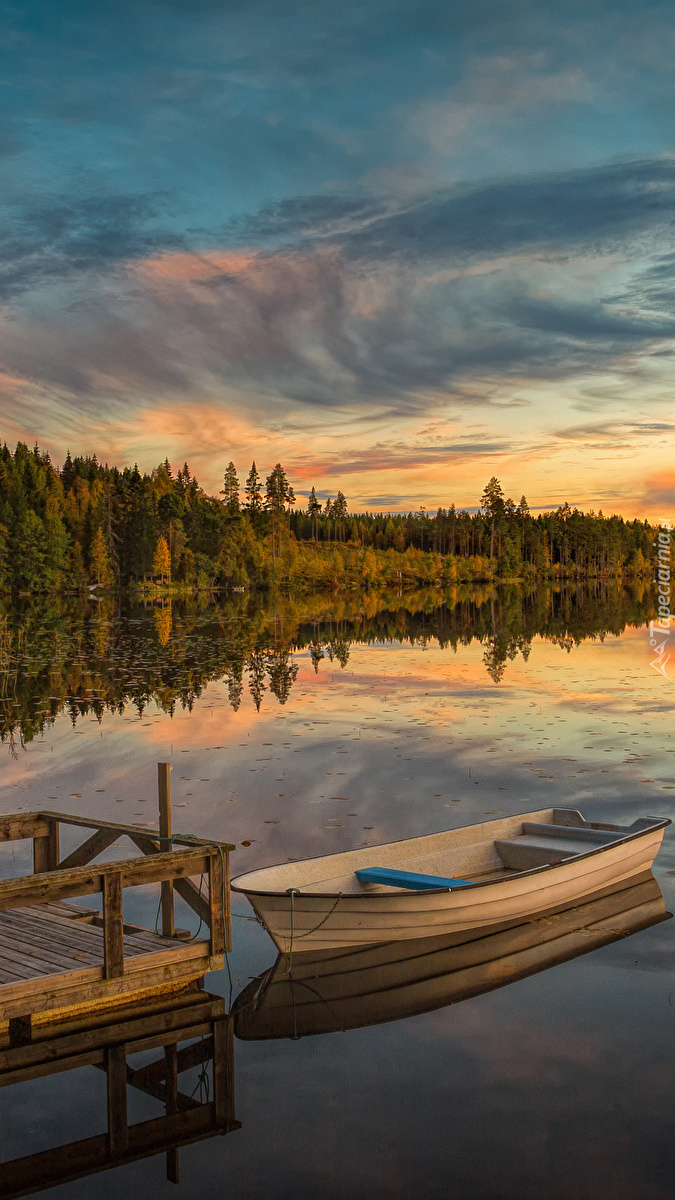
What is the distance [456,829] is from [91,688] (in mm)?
19728

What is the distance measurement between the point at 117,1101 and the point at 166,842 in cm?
288

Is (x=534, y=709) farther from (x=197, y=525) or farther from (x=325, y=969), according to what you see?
(x=197, y=525)

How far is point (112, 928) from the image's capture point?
8.73 m

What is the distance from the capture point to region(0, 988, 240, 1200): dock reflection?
7.00 meters

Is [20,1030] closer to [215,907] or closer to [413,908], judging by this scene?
[215,907]

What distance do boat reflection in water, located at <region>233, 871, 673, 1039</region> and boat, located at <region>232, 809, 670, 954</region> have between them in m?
0.16

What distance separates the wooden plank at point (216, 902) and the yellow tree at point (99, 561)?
112848 millimetres

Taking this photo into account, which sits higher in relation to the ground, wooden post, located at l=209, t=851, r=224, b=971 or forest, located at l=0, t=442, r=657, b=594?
forest, located at l=0, t=442, r=657, b=594

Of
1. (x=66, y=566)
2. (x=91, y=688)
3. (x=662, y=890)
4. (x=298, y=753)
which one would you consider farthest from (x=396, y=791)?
(x=66, y=566)

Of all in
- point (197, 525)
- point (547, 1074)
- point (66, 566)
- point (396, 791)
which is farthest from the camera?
point (197, 525)

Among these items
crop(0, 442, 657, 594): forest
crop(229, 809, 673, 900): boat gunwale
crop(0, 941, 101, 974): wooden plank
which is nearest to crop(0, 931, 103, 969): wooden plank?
crop(0, 941, 101, 974): wooden plank

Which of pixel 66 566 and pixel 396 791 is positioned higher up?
pixel 66 566

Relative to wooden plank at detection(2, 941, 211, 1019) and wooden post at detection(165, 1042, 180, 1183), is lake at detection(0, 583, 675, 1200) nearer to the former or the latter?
→ wooden post at detection(165, 1042, 180, 1183)

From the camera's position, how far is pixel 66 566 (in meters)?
118
